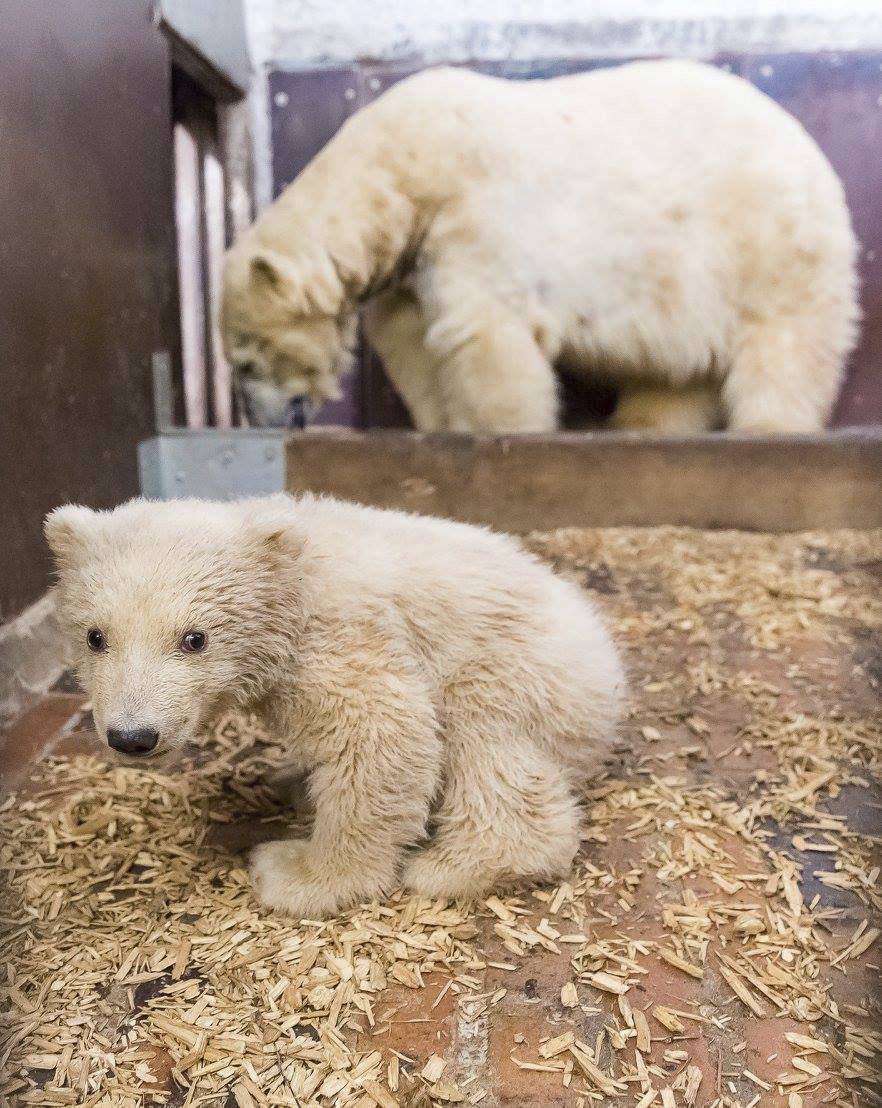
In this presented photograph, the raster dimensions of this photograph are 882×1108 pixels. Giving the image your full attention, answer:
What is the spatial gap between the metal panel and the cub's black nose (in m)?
0.99

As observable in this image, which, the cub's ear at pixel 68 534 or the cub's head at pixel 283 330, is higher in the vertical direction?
the cub's ear at pixel 68 534

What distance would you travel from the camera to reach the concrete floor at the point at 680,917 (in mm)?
1110

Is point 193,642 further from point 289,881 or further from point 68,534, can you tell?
point 289,881

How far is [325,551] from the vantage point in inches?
55.4

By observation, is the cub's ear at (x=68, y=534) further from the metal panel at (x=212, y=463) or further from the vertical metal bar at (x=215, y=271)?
the vertical metal bar at (x=215, y=271)

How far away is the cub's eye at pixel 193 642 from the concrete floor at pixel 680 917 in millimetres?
494

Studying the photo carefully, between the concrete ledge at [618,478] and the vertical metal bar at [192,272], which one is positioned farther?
the vertical metal bar at [192,272]

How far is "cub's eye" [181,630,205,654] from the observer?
120cm

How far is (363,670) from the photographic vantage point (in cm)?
135

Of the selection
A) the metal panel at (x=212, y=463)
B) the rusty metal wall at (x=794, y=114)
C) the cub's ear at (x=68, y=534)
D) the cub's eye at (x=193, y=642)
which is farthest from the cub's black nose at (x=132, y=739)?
the rusty metal wall at (x=794, y=114)

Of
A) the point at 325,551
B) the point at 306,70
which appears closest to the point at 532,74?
the point at 306,70

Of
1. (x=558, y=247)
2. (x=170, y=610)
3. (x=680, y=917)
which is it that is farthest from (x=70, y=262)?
(x=558, y=247)

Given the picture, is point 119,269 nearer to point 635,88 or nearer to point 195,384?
point 195,384

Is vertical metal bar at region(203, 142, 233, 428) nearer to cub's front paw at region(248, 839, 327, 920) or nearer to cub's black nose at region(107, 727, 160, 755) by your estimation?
cub's front paw at region(248, 839, 327, 920)
